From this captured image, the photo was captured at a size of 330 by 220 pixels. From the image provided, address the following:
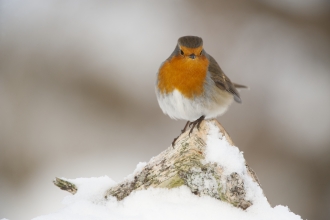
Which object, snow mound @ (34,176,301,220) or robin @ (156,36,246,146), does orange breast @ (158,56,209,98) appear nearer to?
robin @ (156,36,246,146)

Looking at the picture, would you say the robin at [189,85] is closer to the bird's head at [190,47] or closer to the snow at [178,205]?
the bird's head at [190,47]

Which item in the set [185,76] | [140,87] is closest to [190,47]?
[185,76]

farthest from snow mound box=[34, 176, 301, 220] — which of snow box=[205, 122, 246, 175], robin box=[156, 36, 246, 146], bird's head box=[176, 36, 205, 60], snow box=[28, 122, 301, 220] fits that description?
bird's head box=[176, 36, 205, 60]

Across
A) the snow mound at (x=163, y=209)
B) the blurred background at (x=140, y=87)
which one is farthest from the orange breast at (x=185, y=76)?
the blurred background at (x=140, y=87)

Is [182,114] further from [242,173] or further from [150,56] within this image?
[150,56]

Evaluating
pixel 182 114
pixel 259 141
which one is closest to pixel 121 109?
pixel 259 141

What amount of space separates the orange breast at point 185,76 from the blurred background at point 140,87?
1.95m

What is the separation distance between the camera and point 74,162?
15.8 ft

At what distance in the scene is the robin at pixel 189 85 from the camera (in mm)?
2883

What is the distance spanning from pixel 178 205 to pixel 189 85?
4.99 ft

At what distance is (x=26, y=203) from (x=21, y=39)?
83.3 inches

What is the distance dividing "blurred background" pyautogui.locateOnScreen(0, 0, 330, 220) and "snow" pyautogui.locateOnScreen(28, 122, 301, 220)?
2905mm

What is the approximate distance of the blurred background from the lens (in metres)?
4.91

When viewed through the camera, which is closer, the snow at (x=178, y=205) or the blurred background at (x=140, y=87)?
the snow at (x=178, y=205)
